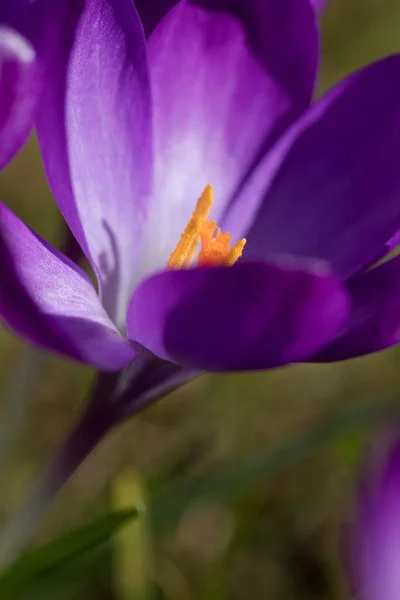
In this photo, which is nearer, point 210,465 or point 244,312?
point 244,312

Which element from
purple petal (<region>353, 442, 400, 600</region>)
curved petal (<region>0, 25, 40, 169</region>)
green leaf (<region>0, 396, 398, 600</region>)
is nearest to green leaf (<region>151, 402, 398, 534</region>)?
green leaf (<region>0, 396, 398, 600</region>)

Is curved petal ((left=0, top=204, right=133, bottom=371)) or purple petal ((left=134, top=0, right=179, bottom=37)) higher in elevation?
purple petal ((left=134, top=0, right=179, bottom=37))

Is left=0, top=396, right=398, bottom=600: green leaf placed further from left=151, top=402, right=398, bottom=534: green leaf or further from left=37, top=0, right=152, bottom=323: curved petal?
left=37, top=0, right=152, bottom=323: curved petal

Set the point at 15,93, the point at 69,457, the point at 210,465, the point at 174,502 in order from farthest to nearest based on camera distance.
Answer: the point at 210,465 < the point at 174,502 < the point at 69,457 < the point at 15,93

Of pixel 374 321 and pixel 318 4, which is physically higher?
pixel 318 4

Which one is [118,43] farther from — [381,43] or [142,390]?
[381,43]

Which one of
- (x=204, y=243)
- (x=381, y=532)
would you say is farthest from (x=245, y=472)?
(x=204, y=243)

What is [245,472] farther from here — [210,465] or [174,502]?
[210,465]
